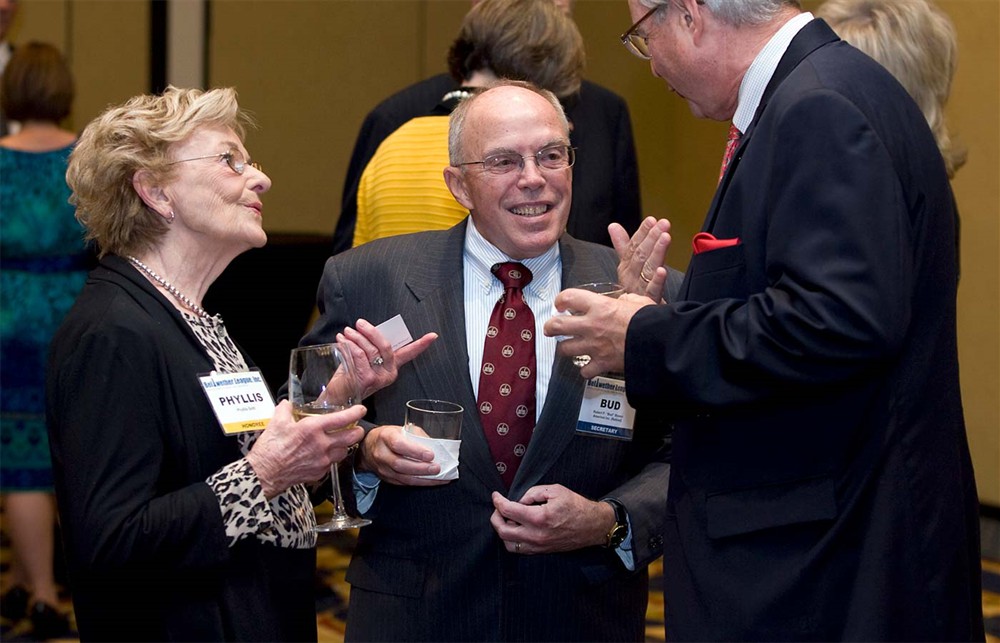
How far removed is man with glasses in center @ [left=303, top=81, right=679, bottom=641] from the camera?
2.36 m

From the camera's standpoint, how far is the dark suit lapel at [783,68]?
6.29ft

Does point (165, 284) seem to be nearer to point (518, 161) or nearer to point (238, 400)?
point (238, 400)

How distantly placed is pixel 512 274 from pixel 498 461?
14.9 inches

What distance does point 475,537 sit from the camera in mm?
2381

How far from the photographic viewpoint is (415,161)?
3381 millimetres

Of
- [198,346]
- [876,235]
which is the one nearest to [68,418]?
[198,346]

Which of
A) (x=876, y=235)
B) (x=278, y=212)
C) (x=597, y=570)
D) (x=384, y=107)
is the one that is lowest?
(x=278, y=212)

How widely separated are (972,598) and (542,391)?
0.87 metres

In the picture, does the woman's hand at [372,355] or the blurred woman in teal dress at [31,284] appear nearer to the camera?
the woman's hand at [372,355]

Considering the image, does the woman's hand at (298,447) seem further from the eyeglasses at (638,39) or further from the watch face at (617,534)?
the eyeglasses at (638,39)

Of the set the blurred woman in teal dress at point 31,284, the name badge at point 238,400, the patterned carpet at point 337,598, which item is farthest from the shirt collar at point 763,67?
the blurred woman in teal dress at point 31,284

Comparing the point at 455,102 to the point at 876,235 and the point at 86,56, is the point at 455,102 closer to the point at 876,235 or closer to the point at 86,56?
the point at 876,235

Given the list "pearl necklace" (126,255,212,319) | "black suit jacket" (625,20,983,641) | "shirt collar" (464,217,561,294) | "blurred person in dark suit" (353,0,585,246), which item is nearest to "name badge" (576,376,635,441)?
"shirt collar" (464,217,561,294)

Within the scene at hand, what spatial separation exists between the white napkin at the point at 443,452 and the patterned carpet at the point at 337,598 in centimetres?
217
